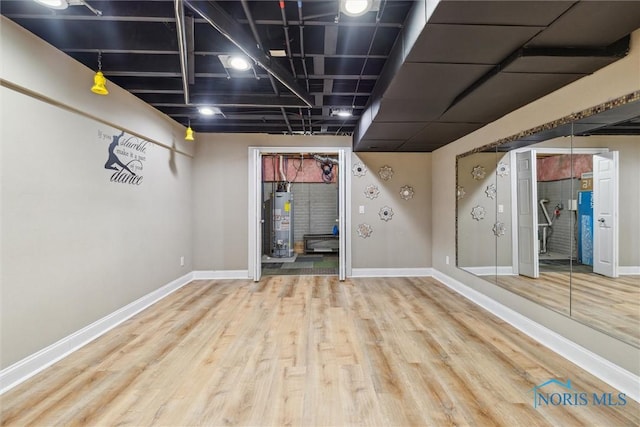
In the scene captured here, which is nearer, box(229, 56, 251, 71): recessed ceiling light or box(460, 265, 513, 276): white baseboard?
box(229, 56, 251, 71): recessed ceiling light

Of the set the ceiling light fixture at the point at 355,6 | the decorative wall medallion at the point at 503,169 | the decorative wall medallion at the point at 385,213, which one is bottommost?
the decorative wall medallion at the point at 385,213

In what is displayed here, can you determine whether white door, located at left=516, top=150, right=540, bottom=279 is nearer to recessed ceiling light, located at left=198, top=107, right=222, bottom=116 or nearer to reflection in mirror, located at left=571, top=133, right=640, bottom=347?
reflection in mirror, located at left=571, top=133, right=640, bottom=347

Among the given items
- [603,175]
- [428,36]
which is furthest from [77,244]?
[603,175]

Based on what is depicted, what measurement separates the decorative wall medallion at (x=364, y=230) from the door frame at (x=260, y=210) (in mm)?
221

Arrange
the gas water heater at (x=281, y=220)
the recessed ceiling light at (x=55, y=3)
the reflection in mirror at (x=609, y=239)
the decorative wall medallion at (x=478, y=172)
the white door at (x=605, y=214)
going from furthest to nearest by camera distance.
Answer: the gas water heater at (x=281, y=220), the decorative wall medallion at (x=478, y=172), the white door at (x=605, y=214), the reflection in mirror at (x=609, y=239), the recessed ceiling light at (x=55, y=3)

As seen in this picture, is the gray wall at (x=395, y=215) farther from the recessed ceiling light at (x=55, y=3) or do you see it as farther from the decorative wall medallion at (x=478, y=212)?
the recessed ceiling light at (x=55, y=3)

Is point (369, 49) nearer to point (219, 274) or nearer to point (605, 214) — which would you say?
point (605, 214)

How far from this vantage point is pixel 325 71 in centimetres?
268

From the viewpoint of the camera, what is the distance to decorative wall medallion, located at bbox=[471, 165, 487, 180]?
3.42m

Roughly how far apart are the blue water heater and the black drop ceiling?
0.95 meters

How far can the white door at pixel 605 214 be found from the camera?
6.72ft

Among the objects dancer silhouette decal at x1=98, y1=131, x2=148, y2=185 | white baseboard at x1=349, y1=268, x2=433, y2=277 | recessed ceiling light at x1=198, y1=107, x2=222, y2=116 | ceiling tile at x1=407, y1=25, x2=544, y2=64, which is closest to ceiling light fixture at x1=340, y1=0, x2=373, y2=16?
ceiling tile at x1=407, y1=25, x2=544, y2=64

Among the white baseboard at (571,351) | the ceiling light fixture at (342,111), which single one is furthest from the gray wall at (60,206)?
the white baseboard at (571,351)

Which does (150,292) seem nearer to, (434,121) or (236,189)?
(236,189)
